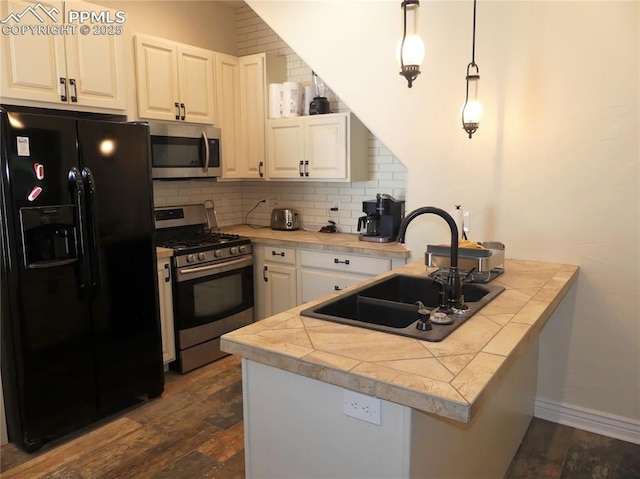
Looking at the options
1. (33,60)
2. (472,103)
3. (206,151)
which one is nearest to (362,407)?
(472,103)

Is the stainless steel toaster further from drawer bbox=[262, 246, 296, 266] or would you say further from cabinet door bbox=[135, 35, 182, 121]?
cabinet door bbox=[135, 35, 182, 121]

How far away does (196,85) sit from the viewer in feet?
12.6

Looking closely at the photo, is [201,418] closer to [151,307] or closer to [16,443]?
[151,307]

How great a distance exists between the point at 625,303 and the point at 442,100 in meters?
1.54

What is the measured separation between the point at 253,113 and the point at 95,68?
145 cm

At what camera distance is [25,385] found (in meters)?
2.51

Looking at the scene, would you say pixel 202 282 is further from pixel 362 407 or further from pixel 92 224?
pixel 362 407

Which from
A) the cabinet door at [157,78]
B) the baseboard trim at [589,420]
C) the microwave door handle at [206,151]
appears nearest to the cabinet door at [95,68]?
the cabinet door at [157,78]

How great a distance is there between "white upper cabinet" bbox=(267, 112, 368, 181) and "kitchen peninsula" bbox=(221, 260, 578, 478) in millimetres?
2088

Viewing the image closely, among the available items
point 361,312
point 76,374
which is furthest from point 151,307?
point 361,312

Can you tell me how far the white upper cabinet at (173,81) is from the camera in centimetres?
344

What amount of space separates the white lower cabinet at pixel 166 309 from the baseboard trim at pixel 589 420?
2.44 m

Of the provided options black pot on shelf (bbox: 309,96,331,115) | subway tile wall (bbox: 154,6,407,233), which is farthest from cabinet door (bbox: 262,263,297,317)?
black pot on shelf (bbox: 309,96,331,115)

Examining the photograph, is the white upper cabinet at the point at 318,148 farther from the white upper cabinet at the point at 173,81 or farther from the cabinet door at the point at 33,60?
the cabinet door at the point at 33,60
